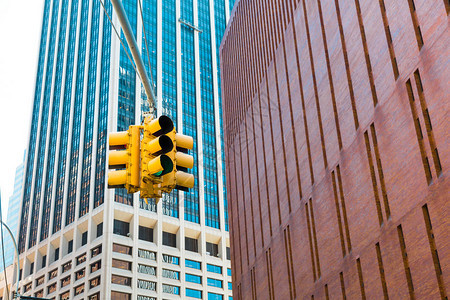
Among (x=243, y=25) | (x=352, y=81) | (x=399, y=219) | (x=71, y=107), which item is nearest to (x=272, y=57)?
(x=243, y=25)

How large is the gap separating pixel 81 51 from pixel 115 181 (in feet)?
418

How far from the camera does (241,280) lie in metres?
54.4

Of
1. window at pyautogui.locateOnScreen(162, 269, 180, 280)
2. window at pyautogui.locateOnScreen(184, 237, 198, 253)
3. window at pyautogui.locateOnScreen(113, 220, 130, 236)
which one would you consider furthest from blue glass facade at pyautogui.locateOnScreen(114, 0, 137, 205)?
window at pyautogui.locateOnScreen(162, 269, 180, 280)

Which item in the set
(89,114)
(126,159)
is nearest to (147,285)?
(89,114)

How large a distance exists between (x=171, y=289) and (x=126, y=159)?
98.2 metres

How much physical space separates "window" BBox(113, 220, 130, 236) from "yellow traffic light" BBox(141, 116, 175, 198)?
97041 mm

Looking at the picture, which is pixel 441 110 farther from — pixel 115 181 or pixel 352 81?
pixel 115 181

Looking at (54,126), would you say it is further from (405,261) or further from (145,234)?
(405,261)

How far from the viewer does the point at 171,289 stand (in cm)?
10575

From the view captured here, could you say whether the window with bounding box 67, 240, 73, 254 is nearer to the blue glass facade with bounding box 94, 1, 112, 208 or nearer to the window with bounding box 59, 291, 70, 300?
the window with bounding box 59, 291, 70, 300

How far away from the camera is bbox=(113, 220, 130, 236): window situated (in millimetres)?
106250

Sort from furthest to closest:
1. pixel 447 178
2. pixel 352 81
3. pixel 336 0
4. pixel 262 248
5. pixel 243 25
Answer: pixel 243 25 < pixel 262 248 < pixel 336 0 < pixel 352 81 < pixel 447 178

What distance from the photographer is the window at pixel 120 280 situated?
326 feet

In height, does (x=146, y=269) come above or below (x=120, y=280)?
above
